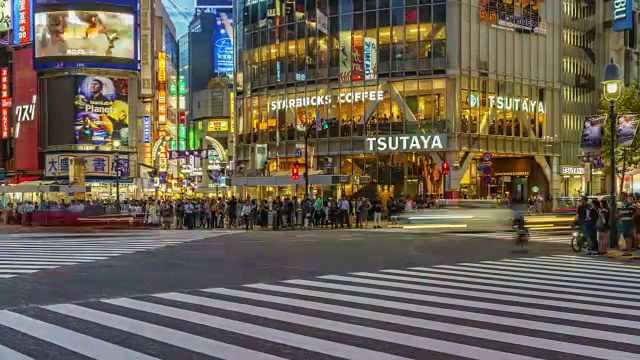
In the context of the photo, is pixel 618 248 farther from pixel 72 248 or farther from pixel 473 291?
pixel 72 248

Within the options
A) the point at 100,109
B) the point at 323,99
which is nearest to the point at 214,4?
the point at 100,109

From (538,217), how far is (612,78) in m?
12.6

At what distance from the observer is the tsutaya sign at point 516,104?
5175cm

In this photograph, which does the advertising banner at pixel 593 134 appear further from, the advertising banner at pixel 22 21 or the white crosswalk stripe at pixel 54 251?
the advertising banner at pixel 22 21

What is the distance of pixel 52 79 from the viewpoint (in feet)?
223

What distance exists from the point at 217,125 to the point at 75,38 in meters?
43.5

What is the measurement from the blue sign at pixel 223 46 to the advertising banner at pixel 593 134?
103965 mm

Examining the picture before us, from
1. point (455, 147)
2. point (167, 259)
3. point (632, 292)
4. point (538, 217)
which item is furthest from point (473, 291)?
point (455, 147)

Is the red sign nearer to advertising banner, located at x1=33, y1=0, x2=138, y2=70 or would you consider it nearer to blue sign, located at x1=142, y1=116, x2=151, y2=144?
advertising banner, located at x1=33, y1=0, x2=138, y2=70

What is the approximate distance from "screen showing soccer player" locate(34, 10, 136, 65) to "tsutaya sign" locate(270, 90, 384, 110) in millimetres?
21695

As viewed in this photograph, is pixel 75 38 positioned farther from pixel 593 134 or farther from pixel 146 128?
pixel 593 134

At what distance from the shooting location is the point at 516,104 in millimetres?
53125

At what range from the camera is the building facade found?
5016 centimetres

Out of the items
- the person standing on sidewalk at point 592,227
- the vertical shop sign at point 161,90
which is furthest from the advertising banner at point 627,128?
the vertical shop sign at point 161,90
